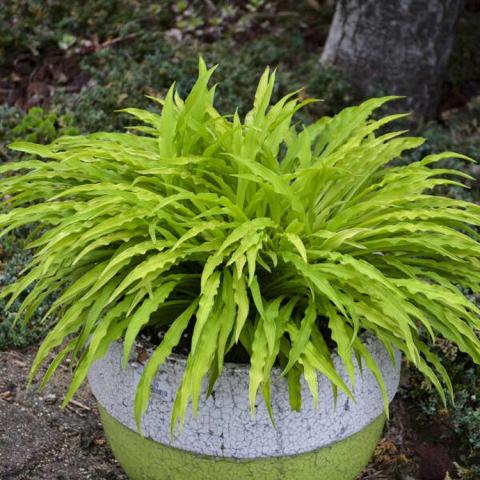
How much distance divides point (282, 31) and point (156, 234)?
327cm

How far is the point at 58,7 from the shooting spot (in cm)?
516

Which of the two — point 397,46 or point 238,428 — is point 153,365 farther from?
point 397,46

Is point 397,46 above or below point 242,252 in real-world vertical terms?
above

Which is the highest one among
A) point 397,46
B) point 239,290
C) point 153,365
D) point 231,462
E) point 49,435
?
point 397,46

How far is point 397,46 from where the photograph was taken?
13.8 ft

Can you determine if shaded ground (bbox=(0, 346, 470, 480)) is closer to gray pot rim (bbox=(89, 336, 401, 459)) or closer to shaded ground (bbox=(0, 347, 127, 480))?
shaded ground (bbox=(0, 347, 127, 480))

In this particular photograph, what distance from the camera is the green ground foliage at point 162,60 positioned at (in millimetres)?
4203

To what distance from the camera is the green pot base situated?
6.50 feet

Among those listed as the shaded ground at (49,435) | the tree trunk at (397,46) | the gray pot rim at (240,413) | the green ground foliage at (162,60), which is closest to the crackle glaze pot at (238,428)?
the gray pot rim at (240,413)

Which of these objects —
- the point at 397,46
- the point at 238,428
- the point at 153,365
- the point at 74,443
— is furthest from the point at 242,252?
the point at 397,46

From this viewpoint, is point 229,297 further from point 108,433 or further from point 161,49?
point 161,49

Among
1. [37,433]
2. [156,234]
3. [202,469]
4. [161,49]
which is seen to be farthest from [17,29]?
[202,469]

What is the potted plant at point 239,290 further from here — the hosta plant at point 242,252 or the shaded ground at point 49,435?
the shaded ground at point 49,435

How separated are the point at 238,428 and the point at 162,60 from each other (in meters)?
3.09
